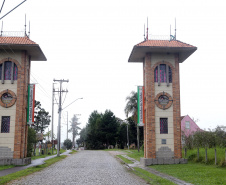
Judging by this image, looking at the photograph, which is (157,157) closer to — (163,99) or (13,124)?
(163,99)

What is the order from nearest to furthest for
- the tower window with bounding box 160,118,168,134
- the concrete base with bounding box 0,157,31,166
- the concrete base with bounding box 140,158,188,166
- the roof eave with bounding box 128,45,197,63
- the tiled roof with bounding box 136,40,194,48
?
the concrete base with bounding box 0,157,31,166 < the concrete base with bounding box 140,158,188,166 < the roof eave with bounding box 128,45,197,63 < the tower window with bounding box 160,118,168,134 < the tiled roof with bounding box 136,40,194,48

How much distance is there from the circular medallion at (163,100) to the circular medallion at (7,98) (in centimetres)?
1113

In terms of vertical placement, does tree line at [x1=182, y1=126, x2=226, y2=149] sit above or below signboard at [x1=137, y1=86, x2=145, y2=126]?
below

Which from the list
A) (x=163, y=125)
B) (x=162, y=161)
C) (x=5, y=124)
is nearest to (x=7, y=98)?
(x=5, y=124)

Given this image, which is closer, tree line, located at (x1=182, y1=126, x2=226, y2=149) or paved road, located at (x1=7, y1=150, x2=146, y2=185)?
paved road, located at (x1=7, y1=150, x2=146, y2=185)

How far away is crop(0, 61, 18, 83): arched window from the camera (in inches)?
969

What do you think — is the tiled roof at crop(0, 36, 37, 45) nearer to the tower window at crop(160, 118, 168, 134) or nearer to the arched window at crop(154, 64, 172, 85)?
the arched window at crop(154, 64, 172, 85)

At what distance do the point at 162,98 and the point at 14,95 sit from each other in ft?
37.8

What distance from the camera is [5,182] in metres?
13.4

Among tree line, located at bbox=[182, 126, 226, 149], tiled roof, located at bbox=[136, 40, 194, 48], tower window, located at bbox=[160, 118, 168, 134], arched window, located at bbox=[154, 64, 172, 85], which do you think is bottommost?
tree line, located at bbox=[182, 126, 226, 149]

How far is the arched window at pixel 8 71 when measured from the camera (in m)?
24.6

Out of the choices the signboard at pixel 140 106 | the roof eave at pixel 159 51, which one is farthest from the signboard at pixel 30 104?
the roof eave at pixel 159 51

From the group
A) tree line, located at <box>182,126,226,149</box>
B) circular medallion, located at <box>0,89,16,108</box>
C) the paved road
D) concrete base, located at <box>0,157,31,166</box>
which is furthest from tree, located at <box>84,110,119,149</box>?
the paved road

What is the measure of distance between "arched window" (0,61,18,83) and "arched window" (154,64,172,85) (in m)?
11.2
